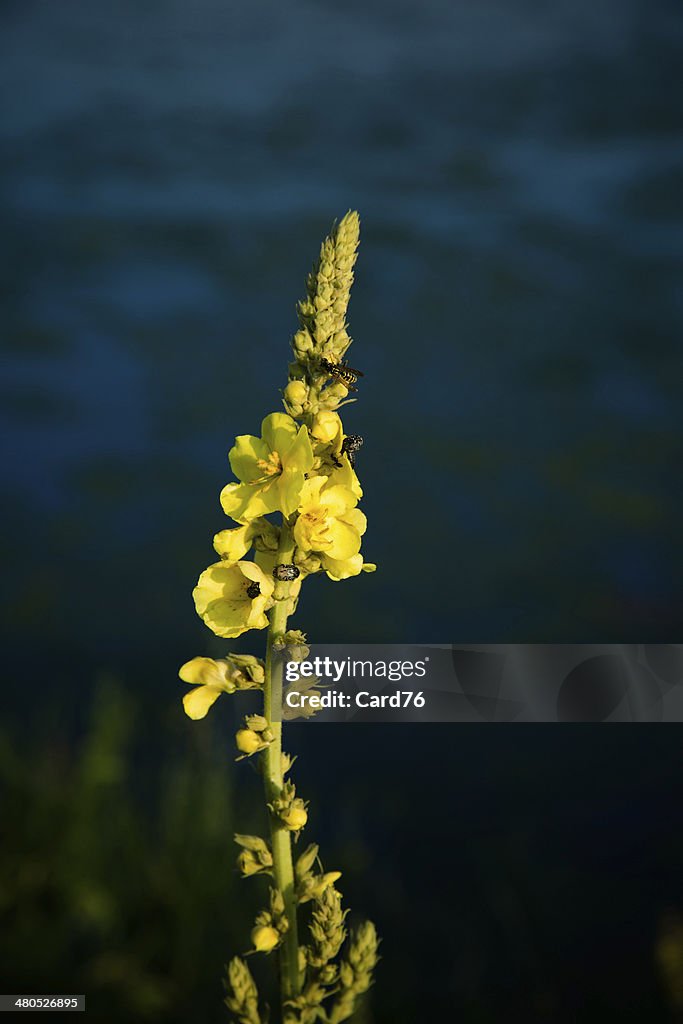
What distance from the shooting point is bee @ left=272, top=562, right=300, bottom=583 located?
53.9 inches

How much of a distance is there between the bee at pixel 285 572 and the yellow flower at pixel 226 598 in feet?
0.11

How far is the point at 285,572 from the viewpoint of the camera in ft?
4.48

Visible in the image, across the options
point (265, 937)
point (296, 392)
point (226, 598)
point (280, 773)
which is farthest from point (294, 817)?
point (296, 392)

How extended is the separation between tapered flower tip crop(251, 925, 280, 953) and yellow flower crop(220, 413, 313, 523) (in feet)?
2.10

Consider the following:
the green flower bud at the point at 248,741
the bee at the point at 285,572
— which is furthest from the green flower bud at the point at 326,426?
the green flower bud at the point at 248,741

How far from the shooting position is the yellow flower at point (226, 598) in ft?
4.68

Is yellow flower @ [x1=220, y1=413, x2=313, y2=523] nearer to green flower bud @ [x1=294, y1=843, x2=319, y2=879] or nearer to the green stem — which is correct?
the green stem

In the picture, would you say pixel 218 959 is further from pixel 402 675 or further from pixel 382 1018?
pixel 402 675

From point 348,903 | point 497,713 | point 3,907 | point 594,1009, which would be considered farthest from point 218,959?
point 497,713

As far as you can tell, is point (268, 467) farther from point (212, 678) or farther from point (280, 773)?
point (280, 773)

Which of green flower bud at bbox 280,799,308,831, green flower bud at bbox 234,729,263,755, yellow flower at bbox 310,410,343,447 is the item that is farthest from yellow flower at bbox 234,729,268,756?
yellow flower at bbox 310,410,343,447

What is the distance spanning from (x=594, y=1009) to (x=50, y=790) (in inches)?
88.5

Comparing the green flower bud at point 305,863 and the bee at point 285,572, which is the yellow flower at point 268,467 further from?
the green flower bud at point 305,863

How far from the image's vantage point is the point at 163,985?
305 cm
